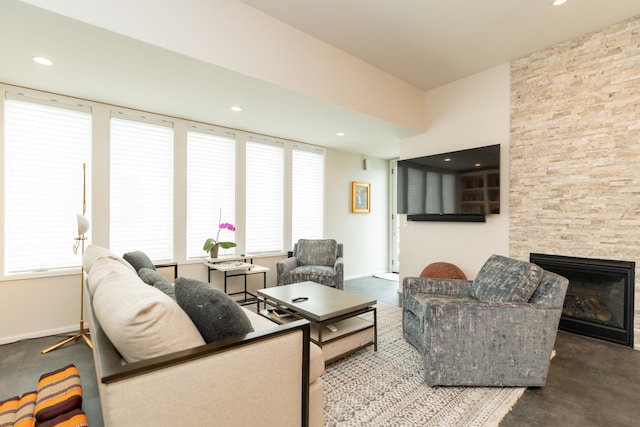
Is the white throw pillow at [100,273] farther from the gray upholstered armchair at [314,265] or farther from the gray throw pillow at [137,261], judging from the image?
the gray upholstered armchair at [314,265]

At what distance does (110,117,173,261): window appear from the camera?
11.2ft

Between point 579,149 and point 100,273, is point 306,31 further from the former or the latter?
point 579,149

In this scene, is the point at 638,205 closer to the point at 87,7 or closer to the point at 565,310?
the point at 565,310

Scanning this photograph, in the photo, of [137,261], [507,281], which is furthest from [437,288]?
[137,261]

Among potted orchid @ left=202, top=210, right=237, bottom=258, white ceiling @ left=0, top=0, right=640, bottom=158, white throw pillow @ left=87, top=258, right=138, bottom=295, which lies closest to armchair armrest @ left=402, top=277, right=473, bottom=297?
white ceiling @ left=0, top=0, right=640, bottom=158

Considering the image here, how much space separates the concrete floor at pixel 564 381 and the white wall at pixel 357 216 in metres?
3.30

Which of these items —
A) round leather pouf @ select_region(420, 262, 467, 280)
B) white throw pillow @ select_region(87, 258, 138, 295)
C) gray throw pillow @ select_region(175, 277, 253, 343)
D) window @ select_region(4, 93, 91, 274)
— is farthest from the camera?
round leather pouf @ select_region(420, 262, 467, 280)

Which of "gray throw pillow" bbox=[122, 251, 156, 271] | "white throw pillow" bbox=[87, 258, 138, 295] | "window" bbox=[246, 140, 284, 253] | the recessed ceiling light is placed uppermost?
the recessed ceiling light

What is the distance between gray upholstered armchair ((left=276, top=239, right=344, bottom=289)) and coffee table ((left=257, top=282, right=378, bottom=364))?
44.2 inches

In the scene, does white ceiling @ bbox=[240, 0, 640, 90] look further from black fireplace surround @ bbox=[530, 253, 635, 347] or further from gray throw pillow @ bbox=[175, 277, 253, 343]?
gray throw pillow @ bbox=[175, 277, 253, 343]

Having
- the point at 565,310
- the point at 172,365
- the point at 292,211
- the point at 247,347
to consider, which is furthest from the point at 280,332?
the point at 292,211

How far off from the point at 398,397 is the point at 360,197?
4.21 m

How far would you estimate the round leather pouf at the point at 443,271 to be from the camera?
3.67m

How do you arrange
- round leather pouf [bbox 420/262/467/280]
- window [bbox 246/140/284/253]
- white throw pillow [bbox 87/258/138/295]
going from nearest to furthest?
white throw pillow [bbox 87/258/138/295], round leather pouf [bbox 420/262/467/280], window [bbox 246/140/284/253]
